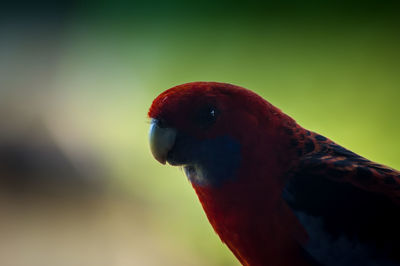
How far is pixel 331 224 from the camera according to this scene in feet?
2.62

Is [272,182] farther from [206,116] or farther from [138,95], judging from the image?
[138,95]

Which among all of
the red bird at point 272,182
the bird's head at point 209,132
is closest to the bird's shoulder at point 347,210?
the red bird at point 272,182

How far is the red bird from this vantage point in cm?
79

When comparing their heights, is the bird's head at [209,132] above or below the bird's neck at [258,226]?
above

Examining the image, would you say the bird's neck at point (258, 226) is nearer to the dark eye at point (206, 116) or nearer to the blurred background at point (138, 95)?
the dark eye at point (206, 116)

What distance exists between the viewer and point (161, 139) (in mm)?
902

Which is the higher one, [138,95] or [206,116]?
[206,116]

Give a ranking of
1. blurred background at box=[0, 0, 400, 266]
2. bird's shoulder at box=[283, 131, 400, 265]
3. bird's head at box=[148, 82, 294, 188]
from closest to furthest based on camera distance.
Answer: bird's shoulder at box=[283, 131, 400, 265]
bird's head at box=[148, 82, 294, 188]
blurred background at box=[0, 0, 400, 266]

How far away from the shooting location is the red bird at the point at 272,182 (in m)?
0.79

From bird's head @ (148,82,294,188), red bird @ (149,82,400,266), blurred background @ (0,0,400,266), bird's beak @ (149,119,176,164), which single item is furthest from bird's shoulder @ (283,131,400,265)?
blurred background @ (0,0,400,266)

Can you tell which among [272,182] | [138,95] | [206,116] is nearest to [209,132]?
[206,116]

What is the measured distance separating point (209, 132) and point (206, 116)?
0.12 feet

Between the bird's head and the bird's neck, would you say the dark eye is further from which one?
the bird's neck

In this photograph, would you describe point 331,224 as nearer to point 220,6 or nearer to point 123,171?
point 220,6
